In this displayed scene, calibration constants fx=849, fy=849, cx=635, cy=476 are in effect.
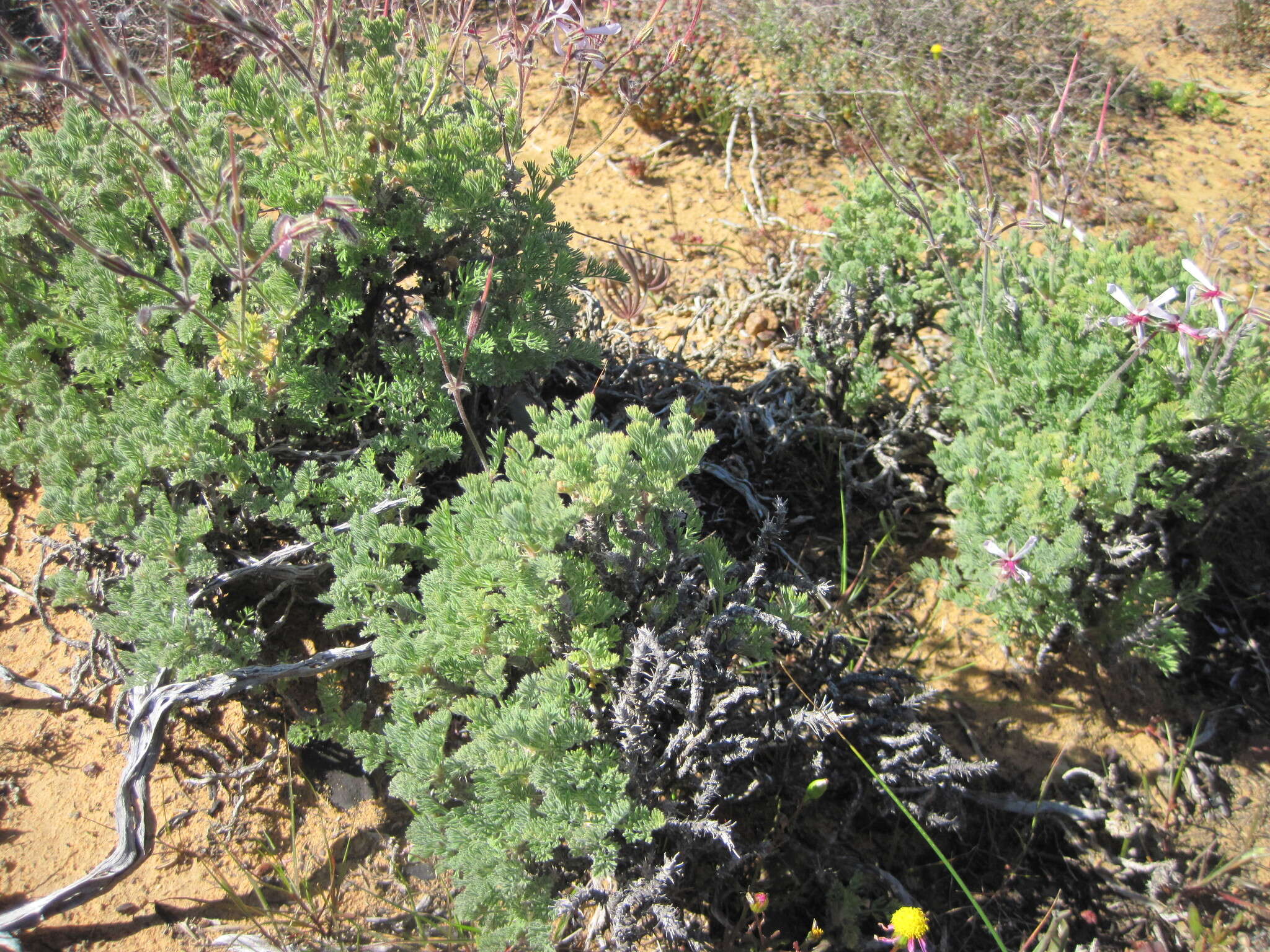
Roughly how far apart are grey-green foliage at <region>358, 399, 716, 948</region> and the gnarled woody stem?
1.19 ft

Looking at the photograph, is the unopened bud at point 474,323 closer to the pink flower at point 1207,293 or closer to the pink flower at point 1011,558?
the pink flower at point 1011,558

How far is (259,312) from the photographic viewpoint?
2338 mm

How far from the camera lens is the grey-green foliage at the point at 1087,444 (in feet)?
8.16

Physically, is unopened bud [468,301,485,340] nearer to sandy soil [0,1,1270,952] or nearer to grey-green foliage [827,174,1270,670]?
sandy soil [0,1,1270,952]

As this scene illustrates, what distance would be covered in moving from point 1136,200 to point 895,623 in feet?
11.2

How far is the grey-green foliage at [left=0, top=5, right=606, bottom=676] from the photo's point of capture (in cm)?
218

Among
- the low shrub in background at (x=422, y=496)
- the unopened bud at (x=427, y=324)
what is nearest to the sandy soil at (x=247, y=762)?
the low shrub in background at (x=422, y=496)

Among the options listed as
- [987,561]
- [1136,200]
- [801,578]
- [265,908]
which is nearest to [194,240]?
[265,908]

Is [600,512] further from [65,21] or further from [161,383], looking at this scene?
[65,21]

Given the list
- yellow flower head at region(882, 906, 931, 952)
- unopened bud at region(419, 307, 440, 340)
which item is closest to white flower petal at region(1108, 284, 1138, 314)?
yellow flower head at region(882, 906, 931, 952)

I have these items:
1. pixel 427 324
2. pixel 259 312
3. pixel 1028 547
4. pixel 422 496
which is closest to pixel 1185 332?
pixel 1028 547

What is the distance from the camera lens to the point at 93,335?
2326 millimetres

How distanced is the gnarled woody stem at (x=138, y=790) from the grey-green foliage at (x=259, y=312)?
80 millimetres

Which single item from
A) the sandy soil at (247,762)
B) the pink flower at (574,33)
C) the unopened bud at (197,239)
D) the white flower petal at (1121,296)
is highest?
the pink flower at (574,33)
